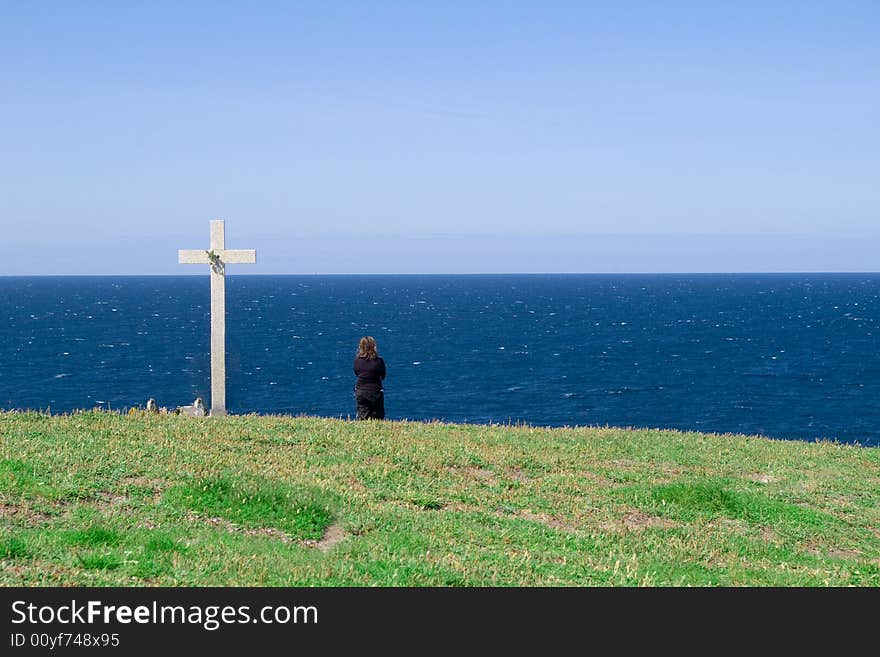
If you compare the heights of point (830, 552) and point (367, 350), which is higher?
point (367, 350)

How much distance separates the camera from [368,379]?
1805 centimetres

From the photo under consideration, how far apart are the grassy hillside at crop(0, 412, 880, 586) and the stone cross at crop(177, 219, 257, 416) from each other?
10.0 feet

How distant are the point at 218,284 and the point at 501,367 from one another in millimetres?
69572

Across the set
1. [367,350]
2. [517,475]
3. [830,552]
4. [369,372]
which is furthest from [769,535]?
[367,350]

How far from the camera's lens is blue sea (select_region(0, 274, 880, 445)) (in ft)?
214

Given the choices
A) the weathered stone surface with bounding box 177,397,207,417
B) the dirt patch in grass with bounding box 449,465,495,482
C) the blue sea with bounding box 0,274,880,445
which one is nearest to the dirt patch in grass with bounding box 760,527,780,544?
the dirt patch in grass with bounding box 449,465,495,482

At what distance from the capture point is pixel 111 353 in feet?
312

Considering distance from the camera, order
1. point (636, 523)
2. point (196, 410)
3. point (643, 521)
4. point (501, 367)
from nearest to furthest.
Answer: point (636, 523)
point (643, 521)
point (196, 410)
point (501, 367)

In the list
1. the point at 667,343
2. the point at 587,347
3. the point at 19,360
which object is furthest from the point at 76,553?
the point at 667,343

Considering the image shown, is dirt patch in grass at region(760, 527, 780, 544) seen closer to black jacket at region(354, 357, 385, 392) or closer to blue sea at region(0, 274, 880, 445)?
black jacket at region(354, 357, 385, 392)

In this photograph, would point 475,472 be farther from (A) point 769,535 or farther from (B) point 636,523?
(A) point 769,535

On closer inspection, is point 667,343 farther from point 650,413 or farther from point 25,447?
point 25,447

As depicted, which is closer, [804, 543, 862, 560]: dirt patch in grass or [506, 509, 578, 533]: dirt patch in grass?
[804, 543, 862, 560]: dirt patch in grass

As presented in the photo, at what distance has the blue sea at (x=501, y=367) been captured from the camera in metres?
65.1
